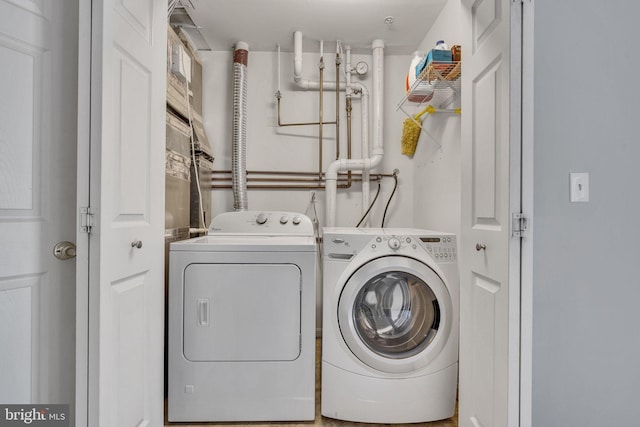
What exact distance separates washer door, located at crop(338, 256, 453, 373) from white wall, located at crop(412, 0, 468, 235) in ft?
1.69

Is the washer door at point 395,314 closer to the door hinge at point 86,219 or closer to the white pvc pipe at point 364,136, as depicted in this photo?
the door hinge at point 86,219

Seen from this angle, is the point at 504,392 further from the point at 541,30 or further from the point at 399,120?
the point at 399,120

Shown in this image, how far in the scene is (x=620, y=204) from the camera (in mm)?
1225

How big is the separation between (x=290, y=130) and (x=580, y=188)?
2.15 metres

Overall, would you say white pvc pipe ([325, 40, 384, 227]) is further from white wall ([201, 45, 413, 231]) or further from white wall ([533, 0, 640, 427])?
white wall ([533, 0, 640, 427])

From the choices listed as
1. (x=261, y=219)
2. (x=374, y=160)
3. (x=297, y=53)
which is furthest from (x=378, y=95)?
(x=261, y=219)

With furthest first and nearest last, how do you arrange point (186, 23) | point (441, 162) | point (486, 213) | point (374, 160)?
point (374, 160)
point (186, 23)
point (441, 162)
point (486, 213)

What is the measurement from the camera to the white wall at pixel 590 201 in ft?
4.01

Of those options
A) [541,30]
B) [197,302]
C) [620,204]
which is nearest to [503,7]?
[541,30]

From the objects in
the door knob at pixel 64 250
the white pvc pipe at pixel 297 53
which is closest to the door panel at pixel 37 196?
the door knob at pixel 64 250

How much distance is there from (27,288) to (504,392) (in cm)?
150

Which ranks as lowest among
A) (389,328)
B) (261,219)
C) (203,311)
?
(389,328)

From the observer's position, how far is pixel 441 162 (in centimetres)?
232

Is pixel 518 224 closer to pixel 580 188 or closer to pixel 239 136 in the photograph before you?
pixel 580 188
